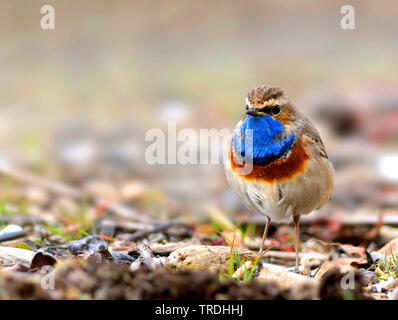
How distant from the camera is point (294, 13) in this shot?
44.7 feet

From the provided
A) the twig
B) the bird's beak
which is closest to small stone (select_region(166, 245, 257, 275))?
the bird's beak

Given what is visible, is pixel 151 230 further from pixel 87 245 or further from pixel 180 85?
pixel 180 85

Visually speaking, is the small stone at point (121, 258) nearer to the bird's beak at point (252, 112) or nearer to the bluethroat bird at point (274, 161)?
the bluethroat bird at point (274, 161)

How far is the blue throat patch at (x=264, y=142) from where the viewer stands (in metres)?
4.41

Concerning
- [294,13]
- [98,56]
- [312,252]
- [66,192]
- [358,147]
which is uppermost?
[294,13]

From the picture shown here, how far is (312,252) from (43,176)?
14.1ft

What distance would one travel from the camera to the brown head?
436cm

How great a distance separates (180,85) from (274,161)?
7567mm

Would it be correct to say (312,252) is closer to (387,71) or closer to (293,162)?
(293,162)

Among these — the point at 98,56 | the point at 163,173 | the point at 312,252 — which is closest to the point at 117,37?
the point at 98,56

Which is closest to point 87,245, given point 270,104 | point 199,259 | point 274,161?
point 199,259

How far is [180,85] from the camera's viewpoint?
38.7 feet

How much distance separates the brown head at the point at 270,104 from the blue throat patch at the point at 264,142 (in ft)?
0.22

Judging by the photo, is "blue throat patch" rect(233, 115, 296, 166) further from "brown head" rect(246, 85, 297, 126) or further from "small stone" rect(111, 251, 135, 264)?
"small stone" rect(111, 251, 135, 264)
